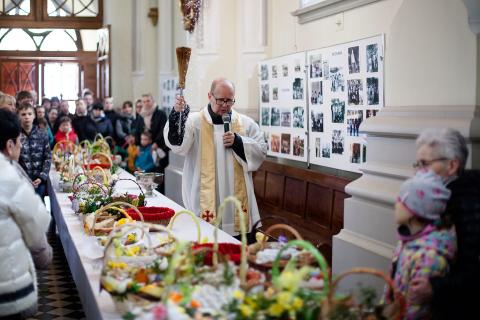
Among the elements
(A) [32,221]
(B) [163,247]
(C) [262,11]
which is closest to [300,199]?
(C) [262,11]

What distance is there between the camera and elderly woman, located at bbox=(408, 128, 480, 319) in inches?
117

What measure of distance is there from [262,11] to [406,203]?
6.41 m

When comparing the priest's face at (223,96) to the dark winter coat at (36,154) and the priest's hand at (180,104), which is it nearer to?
the priest's hand at (180,104)

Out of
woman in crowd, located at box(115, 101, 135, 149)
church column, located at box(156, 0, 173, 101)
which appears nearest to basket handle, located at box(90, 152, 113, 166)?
woman in crowd, located at box(115, 101, 135, 149)

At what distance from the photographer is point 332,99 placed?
707 cm

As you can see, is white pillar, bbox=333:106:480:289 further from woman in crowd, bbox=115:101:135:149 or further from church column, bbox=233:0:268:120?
woman in crowd, bbox=115:101:135:149

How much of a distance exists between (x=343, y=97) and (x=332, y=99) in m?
0.24

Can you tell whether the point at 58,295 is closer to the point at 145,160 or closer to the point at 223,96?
the point at 223,96

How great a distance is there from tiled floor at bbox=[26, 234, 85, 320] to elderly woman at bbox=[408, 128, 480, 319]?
3765mm

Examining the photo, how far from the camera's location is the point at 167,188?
11688 millimetres

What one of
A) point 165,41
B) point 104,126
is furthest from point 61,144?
point 165,41

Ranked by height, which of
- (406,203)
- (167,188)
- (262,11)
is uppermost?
(262,11)

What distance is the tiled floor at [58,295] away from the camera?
617 centimetres

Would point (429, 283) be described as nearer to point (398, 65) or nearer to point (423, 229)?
point (423, 229)
